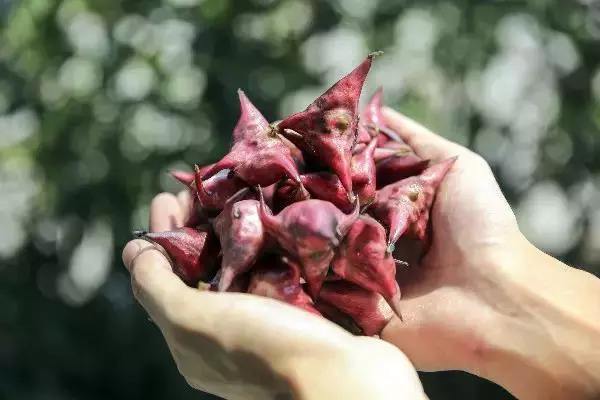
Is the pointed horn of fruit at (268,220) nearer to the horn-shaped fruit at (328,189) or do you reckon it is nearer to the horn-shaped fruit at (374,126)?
the horn-shaped fruit at (328,189)

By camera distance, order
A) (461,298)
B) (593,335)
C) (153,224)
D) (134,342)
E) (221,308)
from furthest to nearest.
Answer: (134,342)
(153,224)
(461,298)
(593,335)
(221,308)

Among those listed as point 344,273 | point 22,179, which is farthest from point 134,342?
point 344,273

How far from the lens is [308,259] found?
40.9 inches

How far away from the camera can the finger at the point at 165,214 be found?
1.41 metres

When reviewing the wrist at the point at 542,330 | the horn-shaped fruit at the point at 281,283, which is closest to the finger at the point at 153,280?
the horn-shaped fruit at the point at 281,283

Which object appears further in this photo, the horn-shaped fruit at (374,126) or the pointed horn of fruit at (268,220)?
the horn-shaped fruit at (374,126)

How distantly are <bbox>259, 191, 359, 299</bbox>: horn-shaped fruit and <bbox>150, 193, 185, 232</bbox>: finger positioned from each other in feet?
1.25

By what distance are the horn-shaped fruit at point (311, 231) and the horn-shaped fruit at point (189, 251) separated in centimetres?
14

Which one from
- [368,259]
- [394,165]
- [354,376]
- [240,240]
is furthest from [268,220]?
[394,165]

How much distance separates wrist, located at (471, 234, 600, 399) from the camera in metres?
1.20

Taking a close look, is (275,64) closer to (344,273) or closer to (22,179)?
(22,179)

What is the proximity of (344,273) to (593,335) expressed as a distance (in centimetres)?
44

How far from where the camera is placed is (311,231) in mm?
1022

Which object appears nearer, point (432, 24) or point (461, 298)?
point (461, 298)
